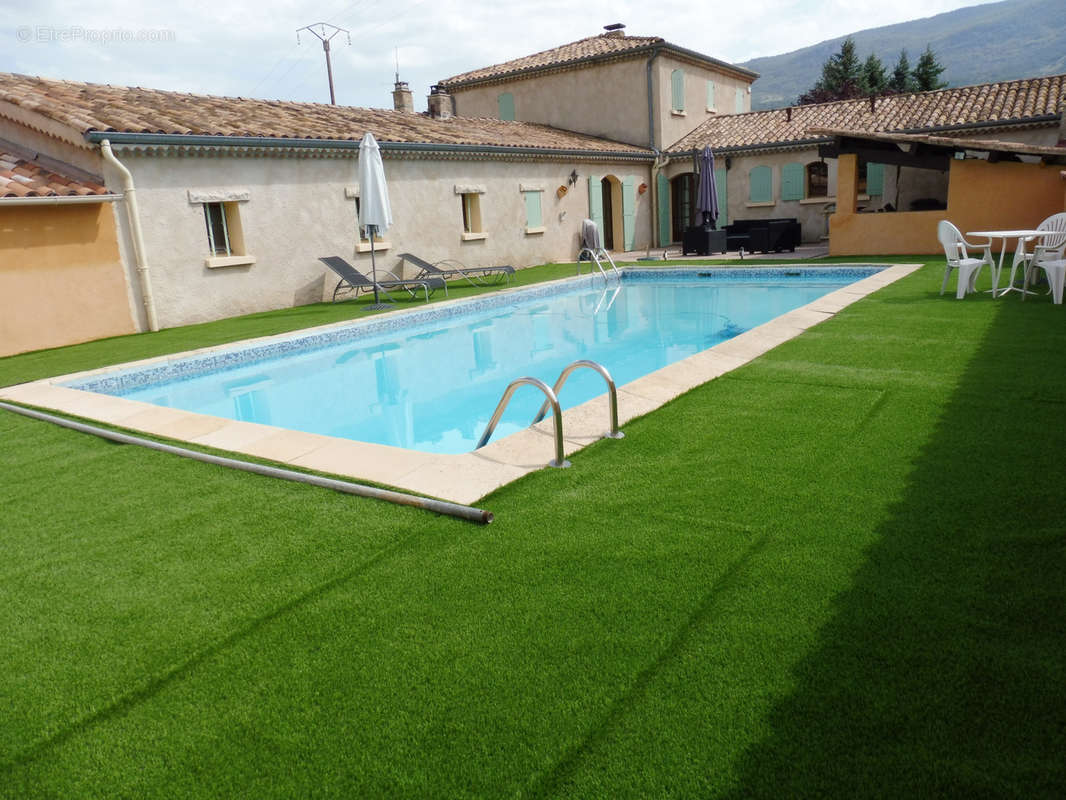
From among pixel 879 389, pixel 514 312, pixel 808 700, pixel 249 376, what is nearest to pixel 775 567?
pixel 808 700

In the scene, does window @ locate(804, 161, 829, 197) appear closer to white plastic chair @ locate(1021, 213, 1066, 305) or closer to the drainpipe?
white plastic chair @ locate(1021, 213, 1066, 305)

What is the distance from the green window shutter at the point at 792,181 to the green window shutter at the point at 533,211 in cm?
740

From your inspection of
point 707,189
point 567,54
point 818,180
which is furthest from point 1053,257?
point 567,54

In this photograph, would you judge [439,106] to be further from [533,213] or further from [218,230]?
[218,230]

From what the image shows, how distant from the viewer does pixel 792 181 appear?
2155cm

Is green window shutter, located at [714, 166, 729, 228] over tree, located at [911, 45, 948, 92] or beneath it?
beneath

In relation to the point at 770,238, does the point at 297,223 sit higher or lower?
higher

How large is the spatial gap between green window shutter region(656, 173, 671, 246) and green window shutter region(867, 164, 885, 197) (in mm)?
5895

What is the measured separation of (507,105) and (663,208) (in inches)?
264

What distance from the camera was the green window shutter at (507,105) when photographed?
25850mm

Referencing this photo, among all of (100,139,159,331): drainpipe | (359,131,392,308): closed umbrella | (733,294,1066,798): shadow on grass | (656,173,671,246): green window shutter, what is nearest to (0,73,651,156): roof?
(100,139,159,331): drainpipe

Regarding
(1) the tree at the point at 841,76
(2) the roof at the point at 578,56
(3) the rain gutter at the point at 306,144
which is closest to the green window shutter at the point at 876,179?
(2) the roof at the point at 578,56

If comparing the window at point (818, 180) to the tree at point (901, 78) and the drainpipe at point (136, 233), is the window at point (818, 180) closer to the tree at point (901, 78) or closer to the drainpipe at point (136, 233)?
the drainpipe at point (136, 233)

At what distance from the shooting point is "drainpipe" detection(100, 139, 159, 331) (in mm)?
10507
